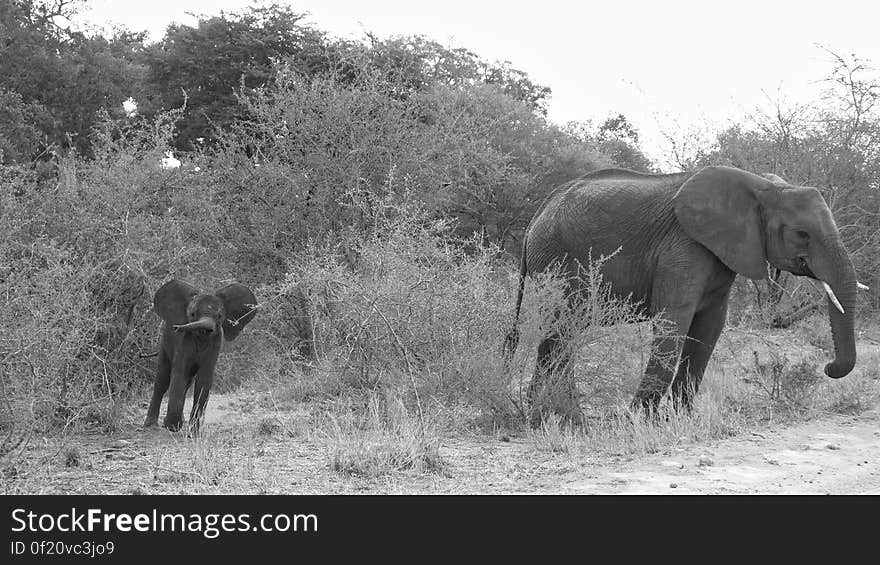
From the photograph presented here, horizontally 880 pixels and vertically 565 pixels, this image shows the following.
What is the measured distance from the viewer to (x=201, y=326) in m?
8.21

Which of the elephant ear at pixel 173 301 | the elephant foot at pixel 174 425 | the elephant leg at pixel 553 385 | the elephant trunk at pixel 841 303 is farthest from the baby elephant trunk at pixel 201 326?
the elephant trunk at pixel 841 303

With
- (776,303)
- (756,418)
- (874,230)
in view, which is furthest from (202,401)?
(874,230)

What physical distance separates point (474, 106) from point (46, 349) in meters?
20.6

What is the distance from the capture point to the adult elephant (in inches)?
340

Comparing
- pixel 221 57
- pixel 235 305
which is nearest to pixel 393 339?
pixel 235 305

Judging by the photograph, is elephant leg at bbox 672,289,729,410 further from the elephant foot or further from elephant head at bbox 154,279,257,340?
the elephant foot

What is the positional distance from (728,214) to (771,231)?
0.38 metres

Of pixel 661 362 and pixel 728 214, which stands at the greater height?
pixel 728 214

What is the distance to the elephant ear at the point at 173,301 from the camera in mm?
8562

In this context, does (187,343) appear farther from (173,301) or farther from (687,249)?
(687,249)

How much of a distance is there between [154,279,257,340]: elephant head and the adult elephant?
228cm

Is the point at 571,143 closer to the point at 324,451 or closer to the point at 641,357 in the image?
the point at 641,357

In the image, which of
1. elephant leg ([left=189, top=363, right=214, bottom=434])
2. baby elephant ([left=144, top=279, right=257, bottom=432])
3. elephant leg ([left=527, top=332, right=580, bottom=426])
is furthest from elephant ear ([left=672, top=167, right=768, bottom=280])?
elephant leg ([left=189, top=363, right=214, bottom=434])

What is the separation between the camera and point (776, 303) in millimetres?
15953
